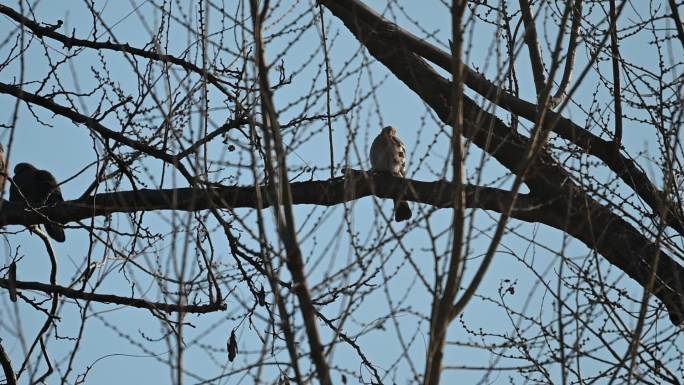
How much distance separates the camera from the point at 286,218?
3.35 metres

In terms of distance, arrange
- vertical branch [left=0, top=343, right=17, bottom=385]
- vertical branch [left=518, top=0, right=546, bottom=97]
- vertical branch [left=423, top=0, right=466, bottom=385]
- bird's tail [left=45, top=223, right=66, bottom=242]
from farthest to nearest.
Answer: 1. bird's tail [left=45, top=223, right=66, bottom=242]
2. vertical branch [left=518, top=0, right=546, bottom=97]
3. vertical branch [left=0, top=343, right=17, bottom=385]
4. vertical branch [left=423, top=0, right=466, bottom=385]

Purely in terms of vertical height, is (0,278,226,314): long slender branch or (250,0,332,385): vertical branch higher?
(0,278,226,314): long slender branch

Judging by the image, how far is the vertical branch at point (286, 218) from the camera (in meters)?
3.30

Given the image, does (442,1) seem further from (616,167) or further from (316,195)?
(616,167)

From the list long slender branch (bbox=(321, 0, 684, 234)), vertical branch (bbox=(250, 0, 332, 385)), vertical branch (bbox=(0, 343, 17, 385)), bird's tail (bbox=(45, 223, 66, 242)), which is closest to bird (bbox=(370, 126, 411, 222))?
long slender branch (bbox=(321, 0, 684, 234))

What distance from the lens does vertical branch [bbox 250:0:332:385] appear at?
10.8 ft

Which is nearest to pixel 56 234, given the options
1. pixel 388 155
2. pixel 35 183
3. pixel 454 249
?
pixel 35 183

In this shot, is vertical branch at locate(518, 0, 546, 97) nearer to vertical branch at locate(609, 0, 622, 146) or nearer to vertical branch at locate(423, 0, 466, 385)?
vertical branch at locate(609, 0, 622, 146)

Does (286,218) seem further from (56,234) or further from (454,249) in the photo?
(56,234)

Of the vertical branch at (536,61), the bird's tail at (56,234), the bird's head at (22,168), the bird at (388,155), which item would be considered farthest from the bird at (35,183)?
the vertical branch at (536,61)

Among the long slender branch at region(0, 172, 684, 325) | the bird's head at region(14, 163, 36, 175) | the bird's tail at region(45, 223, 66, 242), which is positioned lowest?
the long slender branch at region(0, 172, 684, 325)

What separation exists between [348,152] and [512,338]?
168 centimetres

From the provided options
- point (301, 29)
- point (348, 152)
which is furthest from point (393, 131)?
point (348, 152)

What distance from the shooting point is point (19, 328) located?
12.1 feet
